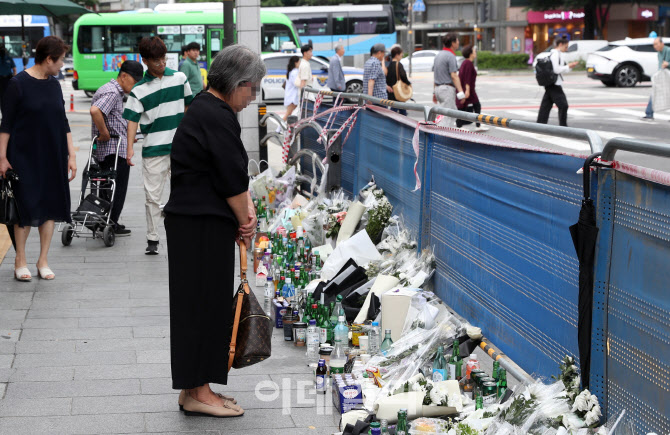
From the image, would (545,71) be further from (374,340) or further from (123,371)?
(123,371)

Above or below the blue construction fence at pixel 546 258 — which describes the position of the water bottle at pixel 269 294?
below

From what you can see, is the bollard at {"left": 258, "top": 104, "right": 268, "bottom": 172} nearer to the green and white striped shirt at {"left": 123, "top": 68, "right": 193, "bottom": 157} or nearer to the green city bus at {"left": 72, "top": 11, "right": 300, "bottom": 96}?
the green and white striped shirt at {"left": 123, "top": 68, "right": 193, "bottom": 157}

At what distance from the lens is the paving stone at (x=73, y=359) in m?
Result: 5.37

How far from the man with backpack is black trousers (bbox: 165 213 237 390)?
41.8 ft

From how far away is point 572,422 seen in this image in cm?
369

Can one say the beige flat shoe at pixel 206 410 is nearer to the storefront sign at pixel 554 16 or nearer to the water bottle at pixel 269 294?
the water bottle at pixel 269 294

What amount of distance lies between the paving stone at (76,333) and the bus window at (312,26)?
3814 centimetres

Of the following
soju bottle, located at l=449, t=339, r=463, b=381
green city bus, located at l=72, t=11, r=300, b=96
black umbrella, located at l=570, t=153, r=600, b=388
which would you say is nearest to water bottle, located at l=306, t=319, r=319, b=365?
soju bottle, located at l=449, t=339, r=463, b=381

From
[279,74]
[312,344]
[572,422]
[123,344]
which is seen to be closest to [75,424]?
[123,344]

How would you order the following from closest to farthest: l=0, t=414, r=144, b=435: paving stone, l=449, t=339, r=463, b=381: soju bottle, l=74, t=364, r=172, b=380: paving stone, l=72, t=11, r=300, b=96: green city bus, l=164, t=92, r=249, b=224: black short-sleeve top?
l=164, t=92, r=249, b=224: black short-sleeve top → l=0, t=414, r=144, b=435: paving stone → l=449, t=339, r=463, b=381: soju bottle → l=74, t=364, r=172, b=380: paving stone → l=72, t=11, r=300, b=96: green city bus

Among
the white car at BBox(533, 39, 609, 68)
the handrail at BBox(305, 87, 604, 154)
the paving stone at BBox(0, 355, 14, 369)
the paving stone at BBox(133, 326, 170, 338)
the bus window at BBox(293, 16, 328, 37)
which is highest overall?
the bus window at BBox(293, 16, 328, 37)

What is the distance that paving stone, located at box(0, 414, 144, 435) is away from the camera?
4.33 m

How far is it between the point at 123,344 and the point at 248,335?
1.71 m

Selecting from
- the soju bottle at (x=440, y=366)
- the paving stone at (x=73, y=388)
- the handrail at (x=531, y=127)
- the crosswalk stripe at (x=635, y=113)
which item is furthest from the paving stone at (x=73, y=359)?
the crosswalk stripe at (x=635, y=113)
